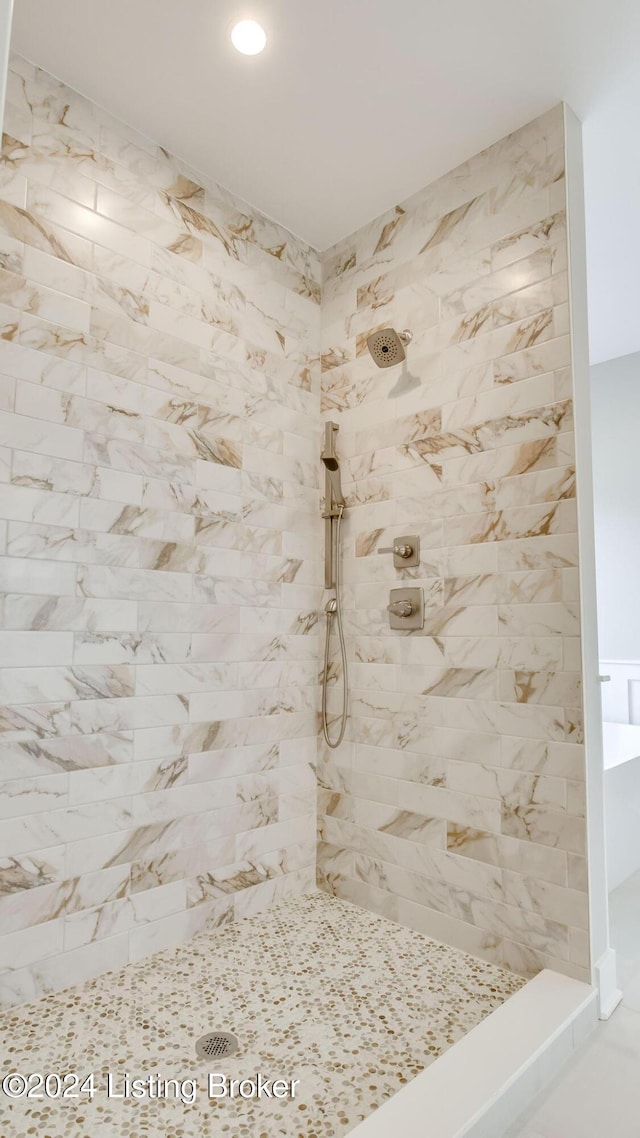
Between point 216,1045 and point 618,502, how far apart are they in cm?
340

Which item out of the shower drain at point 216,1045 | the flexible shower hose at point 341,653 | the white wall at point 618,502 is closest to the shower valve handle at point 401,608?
the flexible shower hose at point 341,653

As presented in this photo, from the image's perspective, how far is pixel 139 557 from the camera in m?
2.06

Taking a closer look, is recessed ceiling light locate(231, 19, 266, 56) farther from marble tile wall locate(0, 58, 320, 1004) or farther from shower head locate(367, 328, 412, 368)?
shower head locate(367, 328, 412, 368)

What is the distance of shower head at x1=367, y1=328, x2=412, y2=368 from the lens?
7.68 feet

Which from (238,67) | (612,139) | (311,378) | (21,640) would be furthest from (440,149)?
(21,640)

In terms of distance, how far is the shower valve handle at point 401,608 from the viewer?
232 cm

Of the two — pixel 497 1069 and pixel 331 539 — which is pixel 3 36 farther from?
pixel 497 1069

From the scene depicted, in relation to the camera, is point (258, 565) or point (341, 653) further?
point (341, 653)

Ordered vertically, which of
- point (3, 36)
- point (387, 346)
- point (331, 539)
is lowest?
point (331, 539)

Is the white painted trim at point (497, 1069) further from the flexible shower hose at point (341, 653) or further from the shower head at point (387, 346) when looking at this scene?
the shower head at point (387, 346)

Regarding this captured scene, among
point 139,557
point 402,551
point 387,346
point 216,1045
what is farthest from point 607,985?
point 387,346

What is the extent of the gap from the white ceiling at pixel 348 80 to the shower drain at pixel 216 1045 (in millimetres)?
2687

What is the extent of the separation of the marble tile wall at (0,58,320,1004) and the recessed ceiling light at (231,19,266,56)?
0.52 m

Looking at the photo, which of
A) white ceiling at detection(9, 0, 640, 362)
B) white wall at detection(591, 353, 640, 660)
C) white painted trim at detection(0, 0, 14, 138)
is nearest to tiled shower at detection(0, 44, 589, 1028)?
white ceiling at detection(9, 0, 640, 362)
